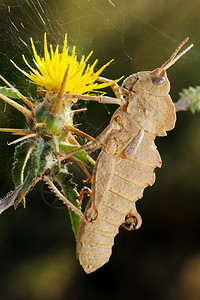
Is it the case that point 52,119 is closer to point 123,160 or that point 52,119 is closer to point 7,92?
point 7,92

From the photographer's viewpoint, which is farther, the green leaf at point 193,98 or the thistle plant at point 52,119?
the green leaf at point 193,98

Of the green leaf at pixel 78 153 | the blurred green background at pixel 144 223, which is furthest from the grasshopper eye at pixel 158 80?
the blurred green background at pixel 144 223

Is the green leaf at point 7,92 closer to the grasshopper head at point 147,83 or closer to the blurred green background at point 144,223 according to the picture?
the grasshopper head at point 147,83

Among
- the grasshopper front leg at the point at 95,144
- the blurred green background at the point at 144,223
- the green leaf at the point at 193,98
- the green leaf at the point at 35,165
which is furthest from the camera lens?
the blurred green background at the point at 144,223

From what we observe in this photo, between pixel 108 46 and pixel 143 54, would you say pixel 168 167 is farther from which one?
pixel 108 46

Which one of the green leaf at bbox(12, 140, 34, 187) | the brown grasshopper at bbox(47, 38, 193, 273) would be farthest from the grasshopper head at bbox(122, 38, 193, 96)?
the green leaf at bbox(12, 140, 34, 187)

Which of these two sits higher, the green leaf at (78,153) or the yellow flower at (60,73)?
the yellow flower at (60,73)
